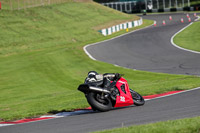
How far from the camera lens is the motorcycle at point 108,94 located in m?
11.2

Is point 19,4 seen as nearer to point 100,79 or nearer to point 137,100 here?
point 100,79

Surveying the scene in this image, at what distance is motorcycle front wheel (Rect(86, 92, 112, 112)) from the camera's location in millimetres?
11195

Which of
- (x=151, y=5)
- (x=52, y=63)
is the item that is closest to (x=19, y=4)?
(x=52, y=63)

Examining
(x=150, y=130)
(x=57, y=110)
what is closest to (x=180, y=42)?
(x=57, y=110)

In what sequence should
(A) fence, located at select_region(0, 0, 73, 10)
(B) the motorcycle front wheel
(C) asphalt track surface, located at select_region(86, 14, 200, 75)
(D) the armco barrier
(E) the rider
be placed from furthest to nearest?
(A) fence, located at select_region(0, 0, 73, 10) → (D) the armco barrier → (C) asphalt track surface, located at select_region(86, 14, 200, 75) → (E) the rider → (B) the motorcycle front wheel

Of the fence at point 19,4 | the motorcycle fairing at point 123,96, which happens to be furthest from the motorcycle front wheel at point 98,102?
the fence at point 19,4

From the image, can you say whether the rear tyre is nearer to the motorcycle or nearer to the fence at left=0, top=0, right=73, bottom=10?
the motorcycle

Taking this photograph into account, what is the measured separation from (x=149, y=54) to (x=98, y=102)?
A: 21.1 meters

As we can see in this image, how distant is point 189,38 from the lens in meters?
40.0

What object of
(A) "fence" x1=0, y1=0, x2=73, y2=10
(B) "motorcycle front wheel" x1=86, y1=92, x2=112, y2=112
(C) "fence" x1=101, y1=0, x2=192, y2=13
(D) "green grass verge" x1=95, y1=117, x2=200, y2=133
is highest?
(D) "green grass verge" x1=95, y1=117, x2=200, y2=133

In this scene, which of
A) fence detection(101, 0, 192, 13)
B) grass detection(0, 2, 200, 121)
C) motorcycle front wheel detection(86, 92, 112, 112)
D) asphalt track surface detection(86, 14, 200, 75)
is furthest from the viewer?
fence detection(101, 0, 192, 13)

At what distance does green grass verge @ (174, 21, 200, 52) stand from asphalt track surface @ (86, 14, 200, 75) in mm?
1066

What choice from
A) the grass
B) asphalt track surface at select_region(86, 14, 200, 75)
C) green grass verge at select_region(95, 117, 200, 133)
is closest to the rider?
the grass

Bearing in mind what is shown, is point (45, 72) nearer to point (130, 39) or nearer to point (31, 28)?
point (130, 39)
